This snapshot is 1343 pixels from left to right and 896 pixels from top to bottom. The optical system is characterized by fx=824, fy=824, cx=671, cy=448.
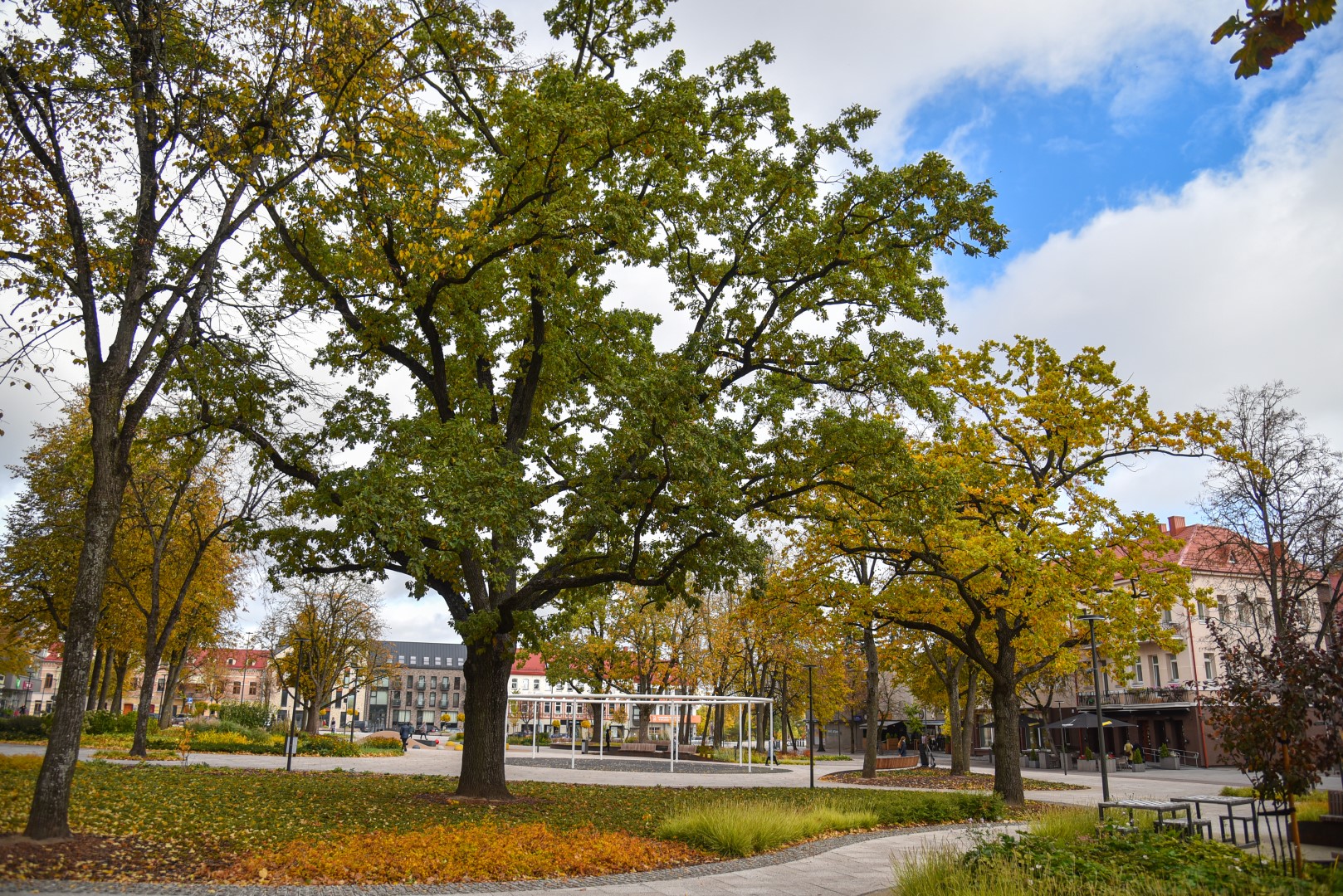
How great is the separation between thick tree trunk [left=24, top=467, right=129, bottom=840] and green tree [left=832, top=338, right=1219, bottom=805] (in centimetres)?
1101

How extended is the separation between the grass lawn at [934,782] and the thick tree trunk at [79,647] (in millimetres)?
19955

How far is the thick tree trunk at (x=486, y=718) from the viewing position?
14375 millimetres

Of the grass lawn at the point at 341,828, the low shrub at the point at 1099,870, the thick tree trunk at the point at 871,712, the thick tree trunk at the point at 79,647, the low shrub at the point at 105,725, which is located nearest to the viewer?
the low shrub at the point at 1099,870

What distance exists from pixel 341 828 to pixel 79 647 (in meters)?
3.79

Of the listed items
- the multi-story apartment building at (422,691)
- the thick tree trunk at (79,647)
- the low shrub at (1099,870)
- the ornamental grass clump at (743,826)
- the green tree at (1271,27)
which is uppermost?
the green tree at (1271,27)

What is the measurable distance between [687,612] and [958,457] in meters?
30.8

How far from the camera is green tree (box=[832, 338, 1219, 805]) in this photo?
1584 centimetres

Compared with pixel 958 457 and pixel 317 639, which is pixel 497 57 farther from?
pixel 317 639

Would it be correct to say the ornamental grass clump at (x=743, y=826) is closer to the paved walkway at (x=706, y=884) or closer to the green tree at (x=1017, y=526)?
the paved walkway at (x=706, y=884)

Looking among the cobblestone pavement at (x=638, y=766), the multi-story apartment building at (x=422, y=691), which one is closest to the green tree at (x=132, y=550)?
the cobblestone pavement at (x=638, y=766)

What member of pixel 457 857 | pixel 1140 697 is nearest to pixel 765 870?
pixel 457 857

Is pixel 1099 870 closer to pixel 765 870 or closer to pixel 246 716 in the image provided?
pixel 765 870

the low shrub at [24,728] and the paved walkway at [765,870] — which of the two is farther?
the low shrub at [24,728]

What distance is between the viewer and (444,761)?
3120 cm
